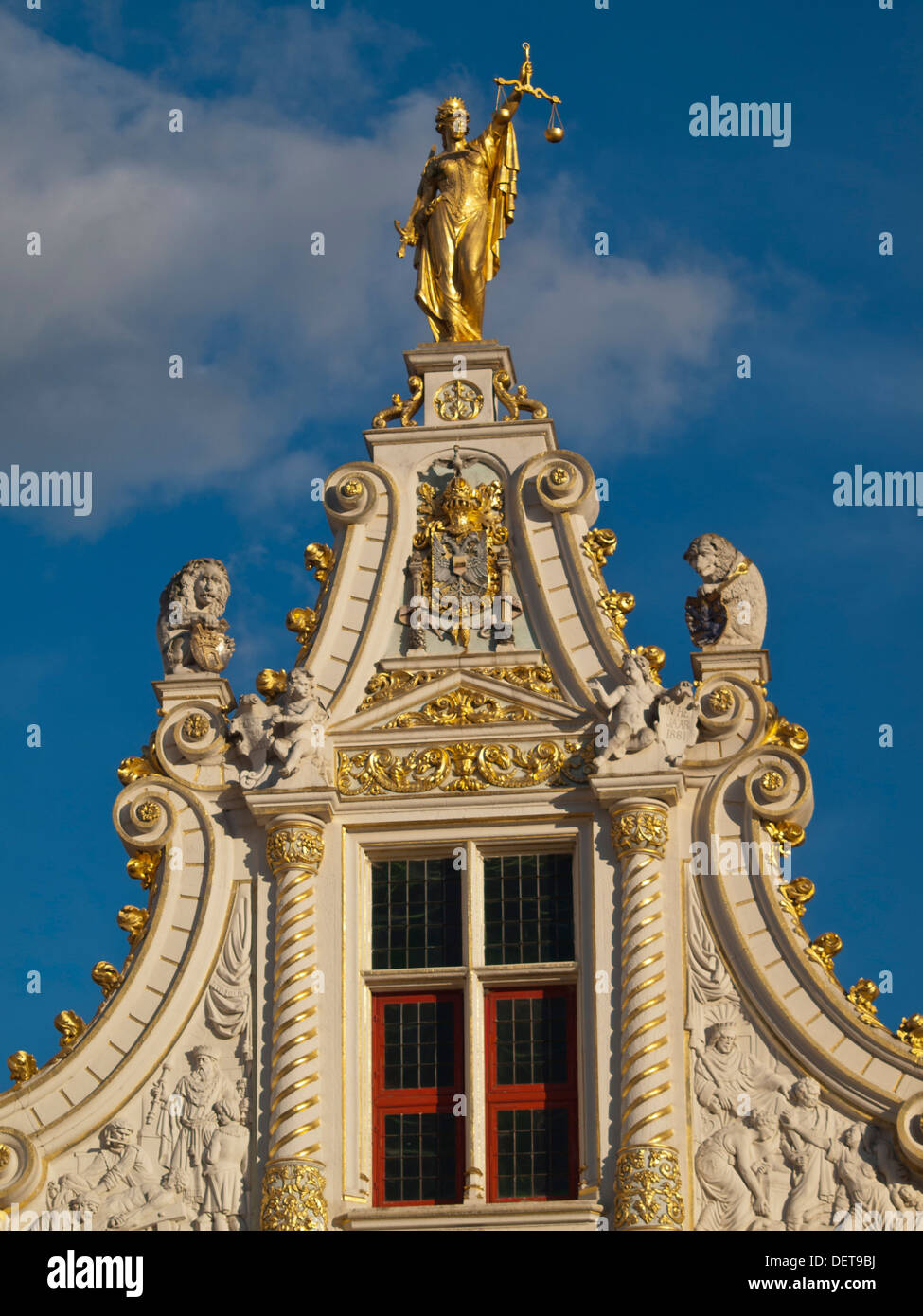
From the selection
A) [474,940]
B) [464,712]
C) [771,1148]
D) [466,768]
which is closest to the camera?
[771,1148]

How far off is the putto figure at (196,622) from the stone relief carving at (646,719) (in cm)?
367

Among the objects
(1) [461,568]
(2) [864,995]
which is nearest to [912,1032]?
(2) [864,995]

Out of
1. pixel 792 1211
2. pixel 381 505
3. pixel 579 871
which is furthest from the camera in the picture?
pixel 381 505

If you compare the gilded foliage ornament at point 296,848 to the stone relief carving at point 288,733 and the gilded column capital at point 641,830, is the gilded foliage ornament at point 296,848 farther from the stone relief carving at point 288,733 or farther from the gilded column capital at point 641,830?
the gilded column capital at point 641,830

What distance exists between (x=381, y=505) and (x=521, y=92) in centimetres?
456

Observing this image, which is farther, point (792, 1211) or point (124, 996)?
point (124, 996)

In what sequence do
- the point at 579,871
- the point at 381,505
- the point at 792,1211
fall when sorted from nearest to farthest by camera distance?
the point at 792,1211 → the point at 579,871 → the point at 381,505

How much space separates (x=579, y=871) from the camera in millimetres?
26266

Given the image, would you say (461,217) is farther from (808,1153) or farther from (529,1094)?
(808,1153)

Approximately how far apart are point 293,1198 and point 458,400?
7881 millimetres

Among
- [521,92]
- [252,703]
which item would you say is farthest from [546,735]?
[521,92]

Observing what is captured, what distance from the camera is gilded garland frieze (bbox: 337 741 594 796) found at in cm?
2642

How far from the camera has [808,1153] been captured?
24875 millimetres

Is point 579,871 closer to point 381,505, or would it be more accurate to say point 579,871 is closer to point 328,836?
point 328,836
